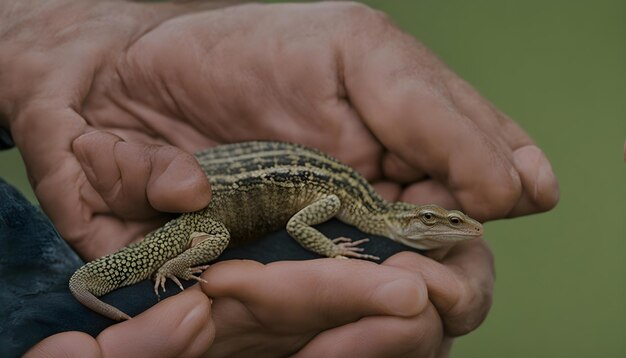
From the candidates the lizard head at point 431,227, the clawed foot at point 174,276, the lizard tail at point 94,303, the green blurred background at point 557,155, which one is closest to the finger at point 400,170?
the lizard head at point 431,227

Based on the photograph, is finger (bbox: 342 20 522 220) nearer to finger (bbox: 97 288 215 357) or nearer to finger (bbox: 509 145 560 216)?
finger (bbox: 509 145 560 216)

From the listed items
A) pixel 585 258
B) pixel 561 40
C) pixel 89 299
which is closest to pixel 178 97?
pixel 89 299

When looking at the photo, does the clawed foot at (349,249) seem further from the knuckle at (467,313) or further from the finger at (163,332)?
the finger at (163,332)

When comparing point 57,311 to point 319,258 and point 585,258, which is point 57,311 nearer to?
point 319,258

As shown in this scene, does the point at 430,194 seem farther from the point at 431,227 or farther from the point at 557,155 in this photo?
the point at 557,155

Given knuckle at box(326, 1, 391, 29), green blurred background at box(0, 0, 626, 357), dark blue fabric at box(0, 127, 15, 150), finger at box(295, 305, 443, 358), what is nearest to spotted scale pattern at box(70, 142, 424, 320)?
finger at box(295, 305, 443, 358)

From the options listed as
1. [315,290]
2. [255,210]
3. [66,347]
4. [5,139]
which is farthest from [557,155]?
[66,347]
